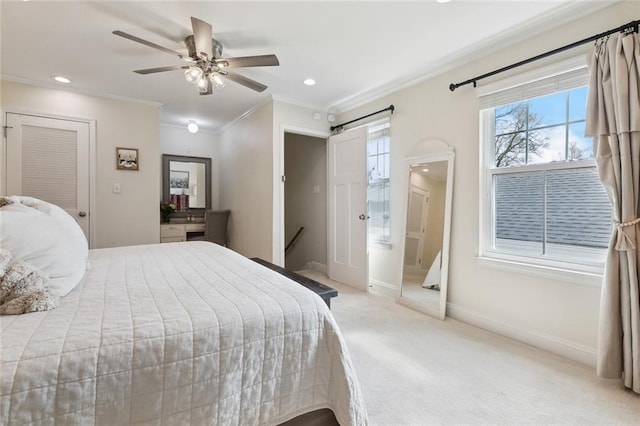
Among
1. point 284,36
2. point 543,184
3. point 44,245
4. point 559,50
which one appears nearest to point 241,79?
point 284,36

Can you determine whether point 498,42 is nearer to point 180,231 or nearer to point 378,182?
point 378,182

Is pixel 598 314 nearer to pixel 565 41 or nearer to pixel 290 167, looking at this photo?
pixel 565 41

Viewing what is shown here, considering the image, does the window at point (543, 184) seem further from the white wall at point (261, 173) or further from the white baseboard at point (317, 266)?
the white baseboard at point (317, 266)

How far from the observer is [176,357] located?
32.6 inches

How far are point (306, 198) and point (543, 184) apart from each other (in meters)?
3.40

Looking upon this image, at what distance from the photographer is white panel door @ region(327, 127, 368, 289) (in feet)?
12.0

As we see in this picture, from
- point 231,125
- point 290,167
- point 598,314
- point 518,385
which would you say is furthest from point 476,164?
point 231,125

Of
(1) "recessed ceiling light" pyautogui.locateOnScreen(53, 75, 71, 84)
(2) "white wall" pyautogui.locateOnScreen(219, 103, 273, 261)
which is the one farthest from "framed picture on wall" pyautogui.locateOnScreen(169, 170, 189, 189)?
(1) "recessed ceiling light" pyautogui.locateOnScreen(53, 75, 71, 84)

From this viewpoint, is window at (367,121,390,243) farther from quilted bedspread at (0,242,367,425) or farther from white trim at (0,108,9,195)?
white trim at (0,108,9,195)

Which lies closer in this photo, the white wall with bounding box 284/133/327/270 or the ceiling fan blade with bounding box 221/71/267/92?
the ceiling fan blade with bounding box 221/71/267/92

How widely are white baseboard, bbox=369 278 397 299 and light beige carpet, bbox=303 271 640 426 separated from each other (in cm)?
91

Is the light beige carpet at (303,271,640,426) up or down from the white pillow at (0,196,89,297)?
down

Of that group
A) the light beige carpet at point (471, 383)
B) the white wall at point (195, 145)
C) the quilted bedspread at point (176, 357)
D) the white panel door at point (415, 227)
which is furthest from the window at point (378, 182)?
the white wall at point (195, 145)

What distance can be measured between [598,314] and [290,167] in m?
4.43
